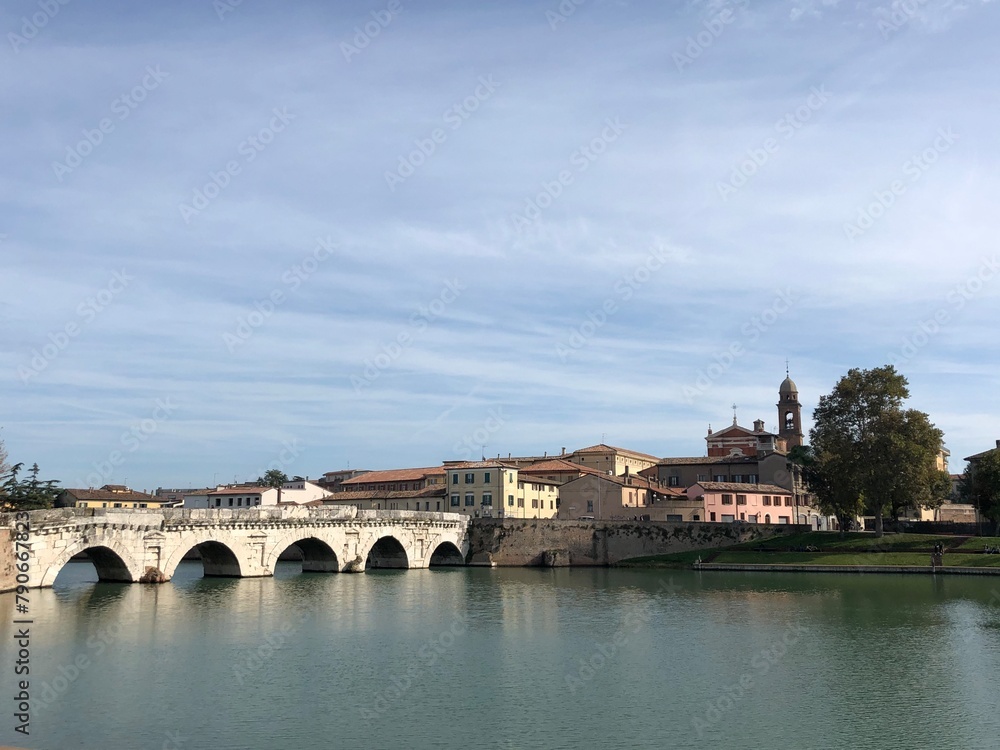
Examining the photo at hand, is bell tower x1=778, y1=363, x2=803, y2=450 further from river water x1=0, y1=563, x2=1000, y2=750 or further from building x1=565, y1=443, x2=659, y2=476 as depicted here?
river water x1=0, y1=563, x2=1000, y2=750

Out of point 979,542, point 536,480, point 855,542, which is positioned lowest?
point 855,542

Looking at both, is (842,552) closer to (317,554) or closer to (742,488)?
(742,488)

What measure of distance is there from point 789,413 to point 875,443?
192 feet

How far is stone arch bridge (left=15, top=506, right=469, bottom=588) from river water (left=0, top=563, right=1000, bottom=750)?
2.77 metres

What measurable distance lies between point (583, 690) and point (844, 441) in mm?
58694

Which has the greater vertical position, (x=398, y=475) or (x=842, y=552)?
(x=398, y=475)

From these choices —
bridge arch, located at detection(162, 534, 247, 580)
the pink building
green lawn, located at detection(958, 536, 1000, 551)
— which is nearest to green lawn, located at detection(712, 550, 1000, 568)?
green lawn, located at detection(958, 536, 1000, 551)

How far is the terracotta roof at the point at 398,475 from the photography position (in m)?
120

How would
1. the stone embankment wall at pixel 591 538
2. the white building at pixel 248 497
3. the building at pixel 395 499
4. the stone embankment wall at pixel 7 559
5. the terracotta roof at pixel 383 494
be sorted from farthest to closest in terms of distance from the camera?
the white building at pixel 248 497 < the terracotta roof at pixel 383 494 < the building at pixel 395 499 < the stone embankment wall at pixel 591 538 < the stone embankment wall at pixel 7 559

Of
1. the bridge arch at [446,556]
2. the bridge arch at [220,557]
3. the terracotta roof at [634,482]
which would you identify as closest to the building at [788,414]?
the terracotta roof at [634,482]

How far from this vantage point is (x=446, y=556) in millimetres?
95188

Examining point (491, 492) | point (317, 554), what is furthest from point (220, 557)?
point (491, 492)

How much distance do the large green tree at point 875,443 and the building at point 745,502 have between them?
18554mm

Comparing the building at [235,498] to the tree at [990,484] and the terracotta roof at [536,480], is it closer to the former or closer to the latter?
the terracotta roof at [536,480]
